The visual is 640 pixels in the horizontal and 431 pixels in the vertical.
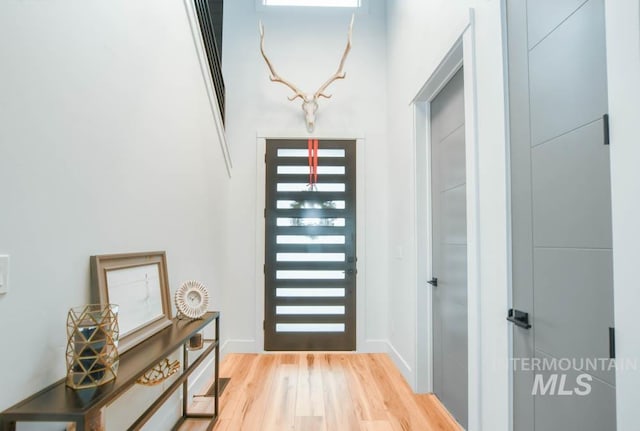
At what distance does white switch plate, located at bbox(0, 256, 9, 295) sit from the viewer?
0.95 meters

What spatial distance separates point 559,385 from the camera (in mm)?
1249

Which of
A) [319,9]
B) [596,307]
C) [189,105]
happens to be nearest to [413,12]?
[319,9]

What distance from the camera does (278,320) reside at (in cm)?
A: 365

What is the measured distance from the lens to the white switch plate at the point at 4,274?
95 cm

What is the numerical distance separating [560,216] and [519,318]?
0.48 metres

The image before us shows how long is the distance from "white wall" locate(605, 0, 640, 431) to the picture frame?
5.62 ft

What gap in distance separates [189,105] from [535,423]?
258 cm

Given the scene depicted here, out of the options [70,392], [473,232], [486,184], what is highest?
[486,184]

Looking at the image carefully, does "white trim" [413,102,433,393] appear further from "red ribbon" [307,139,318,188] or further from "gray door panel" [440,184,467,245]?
"red ribbon" [307,139,318,188]

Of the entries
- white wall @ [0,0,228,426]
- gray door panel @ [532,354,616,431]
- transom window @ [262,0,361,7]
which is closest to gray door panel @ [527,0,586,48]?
gray door panel @ [532,354,616,431]

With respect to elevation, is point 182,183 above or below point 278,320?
above

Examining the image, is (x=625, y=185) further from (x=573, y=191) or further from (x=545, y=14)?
(x=545, y=14)

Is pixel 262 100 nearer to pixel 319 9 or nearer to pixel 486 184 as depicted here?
pixel 319 9

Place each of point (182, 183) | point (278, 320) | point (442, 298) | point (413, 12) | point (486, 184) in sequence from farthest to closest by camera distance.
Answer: point (278, 320)
point (413, 12)
point (442, 298)
point (182, 183)
point (486, 184)
